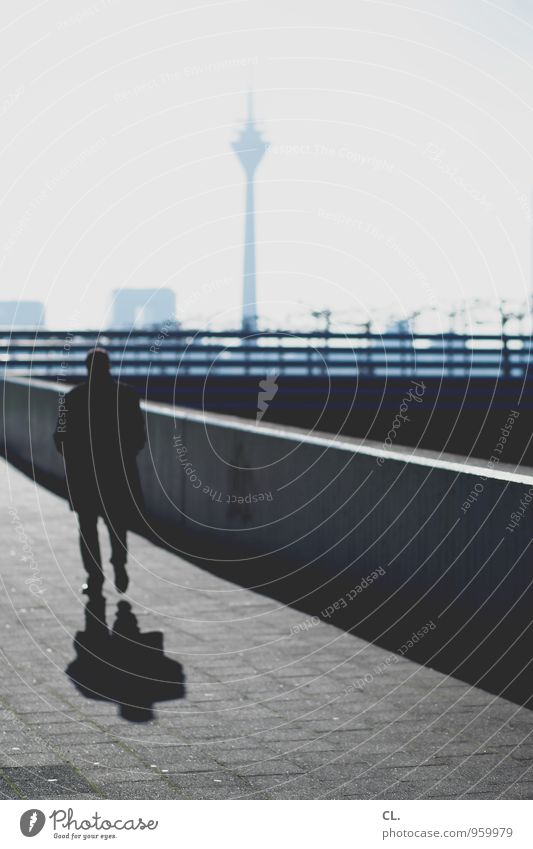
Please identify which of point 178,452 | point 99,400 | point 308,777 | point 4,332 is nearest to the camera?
point 308,777

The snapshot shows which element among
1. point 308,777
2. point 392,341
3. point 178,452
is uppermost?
point 392,341

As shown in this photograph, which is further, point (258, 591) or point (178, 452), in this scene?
point (178, 452)

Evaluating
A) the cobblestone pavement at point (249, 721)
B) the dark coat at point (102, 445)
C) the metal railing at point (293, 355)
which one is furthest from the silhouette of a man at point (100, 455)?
the metal railing at point (293, 355)

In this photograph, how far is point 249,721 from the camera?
21.5ft

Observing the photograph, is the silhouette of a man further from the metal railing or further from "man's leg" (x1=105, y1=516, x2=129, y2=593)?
the metal railing

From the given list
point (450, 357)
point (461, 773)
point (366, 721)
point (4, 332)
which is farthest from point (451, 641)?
point (4, 332)

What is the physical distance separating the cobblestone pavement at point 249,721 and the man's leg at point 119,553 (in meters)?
0.23

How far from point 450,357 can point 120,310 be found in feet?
A: 23.8

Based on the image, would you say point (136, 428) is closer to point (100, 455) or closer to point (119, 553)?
point (100, 455)

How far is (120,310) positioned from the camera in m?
31.6

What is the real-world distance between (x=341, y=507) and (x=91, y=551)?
1744 millimetres

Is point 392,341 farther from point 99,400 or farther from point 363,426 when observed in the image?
point 99,400

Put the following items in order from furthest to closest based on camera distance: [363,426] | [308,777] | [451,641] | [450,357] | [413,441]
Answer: [450,357]
[363,426]
[413,441]
[451,641]
[308,777]

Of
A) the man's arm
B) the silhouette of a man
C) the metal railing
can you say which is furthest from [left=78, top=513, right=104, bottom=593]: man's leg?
the metal railing
